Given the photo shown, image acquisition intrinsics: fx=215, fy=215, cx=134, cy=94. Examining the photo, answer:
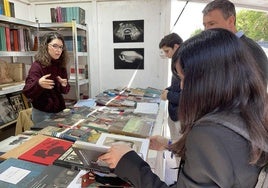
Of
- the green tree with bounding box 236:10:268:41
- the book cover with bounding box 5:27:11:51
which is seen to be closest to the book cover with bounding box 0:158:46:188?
the book cover with bounding box 5:27:11:51

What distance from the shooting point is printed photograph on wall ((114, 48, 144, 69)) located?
3.26 m

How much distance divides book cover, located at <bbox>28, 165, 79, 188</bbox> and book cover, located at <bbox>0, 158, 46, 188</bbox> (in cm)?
2

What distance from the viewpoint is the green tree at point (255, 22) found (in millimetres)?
2701

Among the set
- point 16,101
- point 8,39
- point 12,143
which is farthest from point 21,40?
point 12,143

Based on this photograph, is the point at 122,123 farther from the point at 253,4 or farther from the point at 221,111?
the point at 253,4

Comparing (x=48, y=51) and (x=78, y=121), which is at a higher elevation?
(x=48, y=51)

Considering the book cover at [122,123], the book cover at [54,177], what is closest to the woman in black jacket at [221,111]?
the book cover at [54,177]

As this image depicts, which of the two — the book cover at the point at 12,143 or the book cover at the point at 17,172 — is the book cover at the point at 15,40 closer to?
the book cover at the point at 12,143

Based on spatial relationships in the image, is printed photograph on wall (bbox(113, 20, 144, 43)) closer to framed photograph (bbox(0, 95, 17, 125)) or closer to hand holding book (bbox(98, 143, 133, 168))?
framed photograph (bbox(0, 95, 17, 125))

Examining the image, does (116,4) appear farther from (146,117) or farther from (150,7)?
(146,117)

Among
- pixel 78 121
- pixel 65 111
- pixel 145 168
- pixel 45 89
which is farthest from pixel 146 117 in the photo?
pixel 145 168

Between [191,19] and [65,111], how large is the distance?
221cm

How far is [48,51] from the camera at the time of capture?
1919mm

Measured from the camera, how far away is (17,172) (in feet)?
3.08
